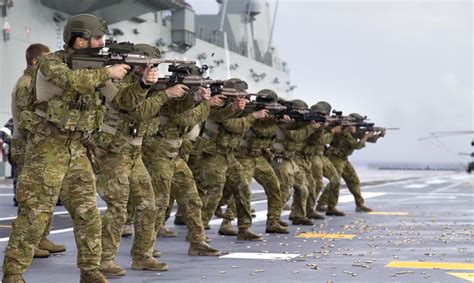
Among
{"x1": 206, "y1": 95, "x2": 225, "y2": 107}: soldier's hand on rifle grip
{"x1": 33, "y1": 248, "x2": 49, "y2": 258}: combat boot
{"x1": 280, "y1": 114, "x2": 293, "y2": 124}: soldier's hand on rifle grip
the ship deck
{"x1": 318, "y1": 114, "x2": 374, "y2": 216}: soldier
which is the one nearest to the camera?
the ship deck

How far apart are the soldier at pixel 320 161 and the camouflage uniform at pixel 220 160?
316 cm

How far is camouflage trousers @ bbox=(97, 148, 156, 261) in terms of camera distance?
708cm

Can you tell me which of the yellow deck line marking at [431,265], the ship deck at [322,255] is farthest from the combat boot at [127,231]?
the yellow deck line marking at [431,265]

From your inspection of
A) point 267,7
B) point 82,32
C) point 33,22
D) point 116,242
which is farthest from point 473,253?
point 267,7

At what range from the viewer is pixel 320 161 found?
1432 cm

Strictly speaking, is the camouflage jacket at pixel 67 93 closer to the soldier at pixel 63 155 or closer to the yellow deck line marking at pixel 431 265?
the soldier at pixel 63 155

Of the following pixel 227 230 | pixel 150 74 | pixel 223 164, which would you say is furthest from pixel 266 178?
pixel 150 74

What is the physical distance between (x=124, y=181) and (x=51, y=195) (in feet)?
4.10

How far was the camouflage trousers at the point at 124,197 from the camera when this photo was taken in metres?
7.08

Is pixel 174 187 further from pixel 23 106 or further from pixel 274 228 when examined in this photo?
pixel 274 228

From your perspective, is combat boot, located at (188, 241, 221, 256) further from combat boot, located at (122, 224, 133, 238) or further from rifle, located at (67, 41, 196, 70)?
rifle, located at (67, 41, 196, 70)

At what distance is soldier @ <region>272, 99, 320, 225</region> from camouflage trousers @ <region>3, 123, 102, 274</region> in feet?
19.7

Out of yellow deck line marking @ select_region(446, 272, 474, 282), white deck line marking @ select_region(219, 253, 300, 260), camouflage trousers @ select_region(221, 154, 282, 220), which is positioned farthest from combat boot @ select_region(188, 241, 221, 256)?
yellow deck line marking @ select_region(446, 272, 474, 282)

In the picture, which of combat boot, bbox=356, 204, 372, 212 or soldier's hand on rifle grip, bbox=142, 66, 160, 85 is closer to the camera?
soldier's hand on rifle grip, bbox=142, 66, 160, 85
